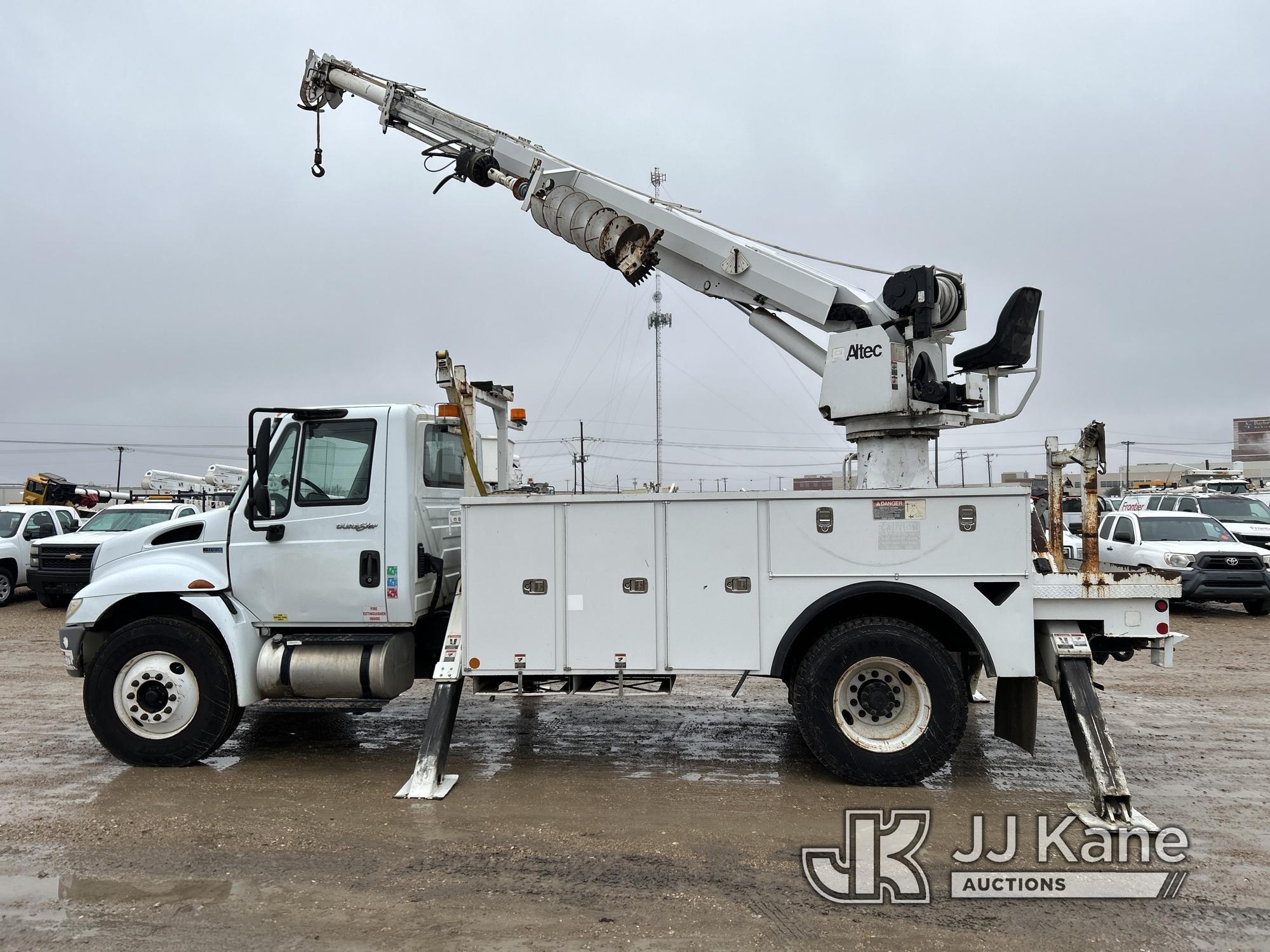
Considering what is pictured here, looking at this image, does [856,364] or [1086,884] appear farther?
[856,364]

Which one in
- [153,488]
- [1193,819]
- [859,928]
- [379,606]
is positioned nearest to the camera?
[859,928]

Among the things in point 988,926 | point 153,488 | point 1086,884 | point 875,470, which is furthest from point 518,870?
point 153,488

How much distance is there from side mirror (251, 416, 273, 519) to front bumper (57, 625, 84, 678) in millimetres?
1716

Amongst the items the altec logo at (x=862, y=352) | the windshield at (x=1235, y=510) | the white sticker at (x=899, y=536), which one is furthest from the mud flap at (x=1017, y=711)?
the windshield at (x=1235, y=510)

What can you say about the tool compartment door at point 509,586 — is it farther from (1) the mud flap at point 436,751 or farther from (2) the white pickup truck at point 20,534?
(2) the white pickup truck at point 20,534

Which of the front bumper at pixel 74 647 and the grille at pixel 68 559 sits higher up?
the grille at pixel 68 559

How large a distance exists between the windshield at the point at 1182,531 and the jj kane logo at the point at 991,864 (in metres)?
11.8

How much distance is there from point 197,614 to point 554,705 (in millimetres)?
3421

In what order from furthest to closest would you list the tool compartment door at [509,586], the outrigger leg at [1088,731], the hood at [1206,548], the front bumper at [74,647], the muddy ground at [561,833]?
the hood at [1206,548]
the front bumper at [74,647]
the tool compartment door at [509,586]
the outrigger leg at [1088,731]
the muddy ground at [561,833]

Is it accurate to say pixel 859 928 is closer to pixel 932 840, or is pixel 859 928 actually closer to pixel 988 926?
pixel 988 926

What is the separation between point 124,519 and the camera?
16984 mm

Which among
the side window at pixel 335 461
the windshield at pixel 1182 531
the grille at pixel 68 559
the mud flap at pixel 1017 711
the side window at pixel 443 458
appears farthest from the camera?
the grille at pixel 68 559

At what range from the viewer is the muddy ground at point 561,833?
4004mm

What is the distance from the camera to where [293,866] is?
4715 mm
